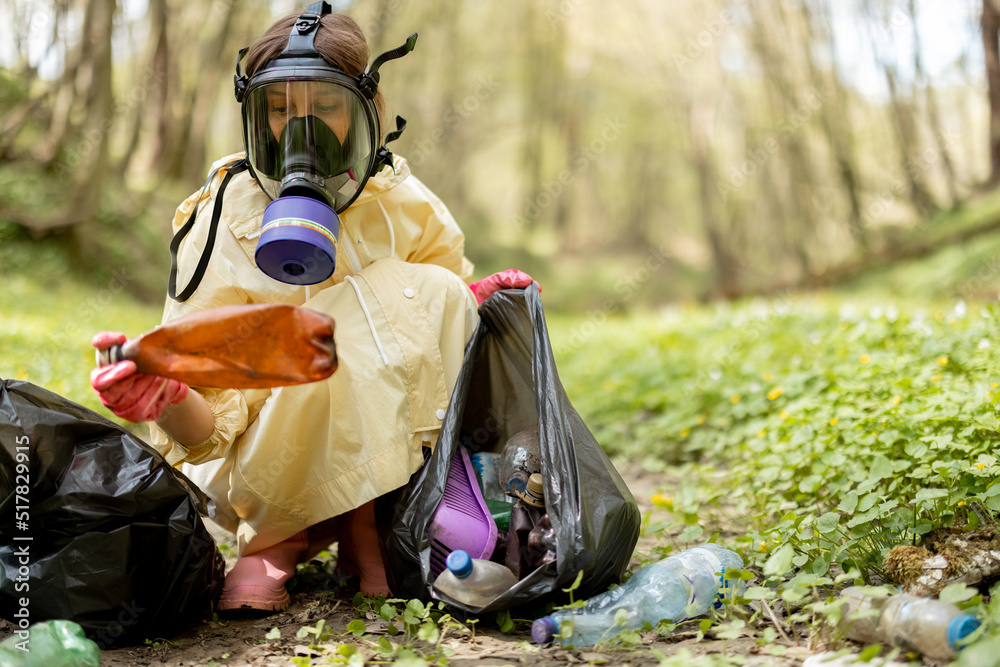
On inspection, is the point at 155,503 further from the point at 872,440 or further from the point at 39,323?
the point at 39,323

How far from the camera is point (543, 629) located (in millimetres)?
1640

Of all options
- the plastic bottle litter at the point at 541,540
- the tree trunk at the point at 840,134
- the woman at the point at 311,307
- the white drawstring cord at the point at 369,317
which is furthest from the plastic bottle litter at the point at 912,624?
the tree trunk at the point at 840,134

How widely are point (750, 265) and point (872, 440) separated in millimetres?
15244

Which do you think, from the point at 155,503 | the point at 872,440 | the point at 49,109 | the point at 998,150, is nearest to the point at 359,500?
the point at 155,503

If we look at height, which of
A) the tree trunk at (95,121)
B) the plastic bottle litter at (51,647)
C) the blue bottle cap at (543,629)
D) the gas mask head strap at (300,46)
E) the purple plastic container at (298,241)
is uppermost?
the tree trunk at (95,121)

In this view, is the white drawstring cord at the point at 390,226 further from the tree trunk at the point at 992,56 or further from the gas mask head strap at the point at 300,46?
the tree trunk at the point at 992,56

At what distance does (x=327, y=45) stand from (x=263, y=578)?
139 centimetres

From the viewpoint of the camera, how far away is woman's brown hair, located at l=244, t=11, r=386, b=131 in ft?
6.33

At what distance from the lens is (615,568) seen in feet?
5.82

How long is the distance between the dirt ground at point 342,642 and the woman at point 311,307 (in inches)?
3.5

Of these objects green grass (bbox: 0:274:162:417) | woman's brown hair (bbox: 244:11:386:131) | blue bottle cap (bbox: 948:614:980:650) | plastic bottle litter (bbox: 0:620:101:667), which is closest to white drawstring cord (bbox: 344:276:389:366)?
woman's brown hair (bbox: 244:11:386:131)

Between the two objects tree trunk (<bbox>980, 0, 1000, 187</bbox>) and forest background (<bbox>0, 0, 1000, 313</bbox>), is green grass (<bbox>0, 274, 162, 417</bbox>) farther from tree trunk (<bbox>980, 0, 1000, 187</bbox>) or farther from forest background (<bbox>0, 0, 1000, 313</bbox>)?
tree trunk (<bbox>980, 0, 1000, 187</bbox>)

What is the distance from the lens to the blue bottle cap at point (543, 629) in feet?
5.39

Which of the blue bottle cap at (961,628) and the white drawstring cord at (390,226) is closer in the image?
the blue bottle cap at (961,628)
